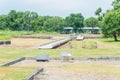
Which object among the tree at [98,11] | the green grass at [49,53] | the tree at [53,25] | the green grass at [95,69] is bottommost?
the green grass at [95,69]

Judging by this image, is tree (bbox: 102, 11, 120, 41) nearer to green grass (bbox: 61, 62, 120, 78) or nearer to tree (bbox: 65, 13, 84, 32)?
green grass (bbox: 61, 62, 120, 78)

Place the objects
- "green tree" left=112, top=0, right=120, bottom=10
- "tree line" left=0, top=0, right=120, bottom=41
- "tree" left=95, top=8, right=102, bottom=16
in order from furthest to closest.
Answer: "tree line" left=0, top=0, right=120, bottom=41 → "tree" left=95, top=8, right=102, bottom=16 → "green tree" left=112, top=0, right=120, bottom=10

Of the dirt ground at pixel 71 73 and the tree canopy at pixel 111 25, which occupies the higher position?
the tree canopy at pixel 111 25

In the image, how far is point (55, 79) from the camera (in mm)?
19500

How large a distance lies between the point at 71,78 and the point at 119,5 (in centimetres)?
6464

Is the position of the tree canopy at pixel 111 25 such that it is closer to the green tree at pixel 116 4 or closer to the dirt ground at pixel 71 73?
the green tree at pixel 116 4

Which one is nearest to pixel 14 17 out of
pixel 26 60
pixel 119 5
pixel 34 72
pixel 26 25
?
pixel 26 25

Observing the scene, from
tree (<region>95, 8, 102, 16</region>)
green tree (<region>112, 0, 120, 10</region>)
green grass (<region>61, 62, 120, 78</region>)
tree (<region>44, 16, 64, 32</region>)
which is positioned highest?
green tree (<region>112, 0, 120, 10</region>)

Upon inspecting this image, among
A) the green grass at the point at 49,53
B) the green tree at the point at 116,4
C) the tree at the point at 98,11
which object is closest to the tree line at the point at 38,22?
the tree at the point at 98,11

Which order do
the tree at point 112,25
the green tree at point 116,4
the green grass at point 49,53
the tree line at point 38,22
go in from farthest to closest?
the tree line at point 38,22 → the green tree at point 116,4 → the tree at point 112,25 → the green grass at point 49,53

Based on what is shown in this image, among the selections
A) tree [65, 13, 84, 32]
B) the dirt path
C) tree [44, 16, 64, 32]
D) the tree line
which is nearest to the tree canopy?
the dirt path

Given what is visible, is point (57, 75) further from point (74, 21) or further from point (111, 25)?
point (74, 21)

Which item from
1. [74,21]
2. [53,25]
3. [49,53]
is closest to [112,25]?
[49,53]

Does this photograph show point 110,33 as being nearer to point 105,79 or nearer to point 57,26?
point 105,79
